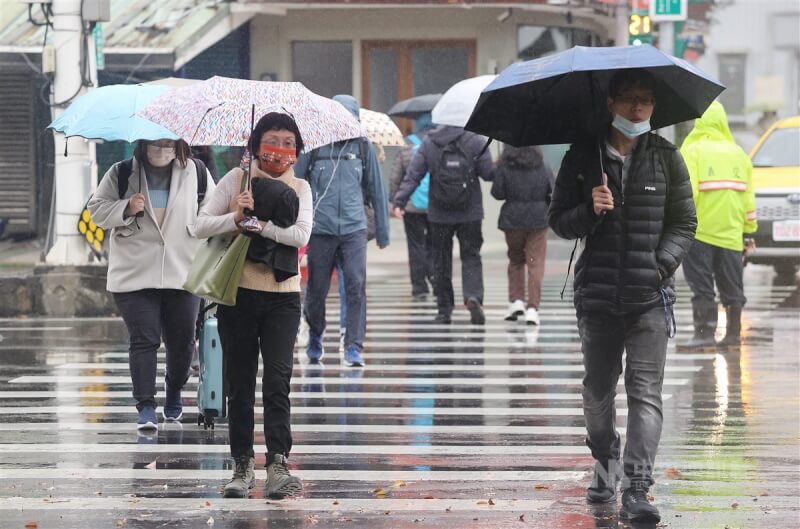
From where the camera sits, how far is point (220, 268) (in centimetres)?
734

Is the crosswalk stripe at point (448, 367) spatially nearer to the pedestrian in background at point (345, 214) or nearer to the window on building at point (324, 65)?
the pedestrian in background at point (345, 214)

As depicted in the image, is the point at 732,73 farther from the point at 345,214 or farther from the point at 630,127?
the point at 630,127

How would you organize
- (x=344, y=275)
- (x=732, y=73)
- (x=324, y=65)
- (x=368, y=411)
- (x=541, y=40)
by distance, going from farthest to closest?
1. (x=732, y=73)
2. (x=541, y=40)
3. (x=324, y=65)
4. (x=344, y=275)
5. (x=368, y=411)

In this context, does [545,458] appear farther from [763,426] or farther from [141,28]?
[141,28]

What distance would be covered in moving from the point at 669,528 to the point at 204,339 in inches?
138

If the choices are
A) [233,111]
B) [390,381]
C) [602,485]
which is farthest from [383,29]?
[602,485]

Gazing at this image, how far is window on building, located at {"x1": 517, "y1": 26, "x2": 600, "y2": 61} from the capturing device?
91.8 feet

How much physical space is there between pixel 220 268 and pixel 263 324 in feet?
1.12

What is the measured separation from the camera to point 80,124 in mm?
9148

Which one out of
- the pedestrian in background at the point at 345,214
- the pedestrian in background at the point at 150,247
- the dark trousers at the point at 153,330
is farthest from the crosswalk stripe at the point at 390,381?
the pedestrian in background at the point at 150,247

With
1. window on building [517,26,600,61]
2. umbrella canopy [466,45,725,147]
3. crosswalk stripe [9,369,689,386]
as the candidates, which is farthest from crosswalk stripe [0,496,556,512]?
window on building [517,26,600,61]

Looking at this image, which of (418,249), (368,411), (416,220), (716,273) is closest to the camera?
(368,411)

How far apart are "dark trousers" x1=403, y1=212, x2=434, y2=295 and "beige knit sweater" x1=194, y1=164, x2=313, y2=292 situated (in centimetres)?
960

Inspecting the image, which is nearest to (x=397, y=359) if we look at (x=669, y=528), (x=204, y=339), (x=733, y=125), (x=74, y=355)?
(x=74, y=355)
